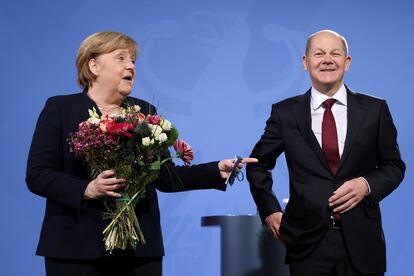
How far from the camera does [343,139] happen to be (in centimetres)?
279

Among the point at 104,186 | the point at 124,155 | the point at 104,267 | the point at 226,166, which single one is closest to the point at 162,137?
the point at 124,155

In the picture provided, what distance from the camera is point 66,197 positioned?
8.04ft

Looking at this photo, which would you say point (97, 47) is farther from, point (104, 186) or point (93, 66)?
point (104, 186)

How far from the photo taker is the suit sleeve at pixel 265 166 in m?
2.90

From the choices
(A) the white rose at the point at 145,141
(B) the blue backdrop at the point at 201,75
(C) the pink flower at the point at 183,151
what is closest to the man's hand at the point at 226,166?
(C) the pink flower at the point at 183,151

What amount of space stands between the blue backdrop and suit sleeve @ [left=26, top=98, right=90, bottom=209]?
1.51 m

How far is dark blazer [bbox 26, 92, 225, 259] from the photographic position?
2449 mm

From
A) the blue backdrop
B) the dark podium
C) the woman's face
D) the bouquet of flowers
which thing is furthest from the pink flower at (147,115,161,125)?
the blue backdrop

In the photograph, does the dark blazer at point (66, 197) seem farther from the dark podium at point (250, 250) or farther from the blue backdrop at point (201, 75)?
the blue backdrop at point (201, 75)

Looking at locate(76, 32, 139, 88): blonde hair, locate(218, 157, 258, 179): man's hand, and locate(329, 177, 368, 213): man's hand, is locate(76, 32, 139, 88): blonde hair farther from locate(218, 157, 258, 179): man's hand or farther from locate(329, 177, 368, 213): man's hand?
locate(329, 177, 368, 213): man's hand

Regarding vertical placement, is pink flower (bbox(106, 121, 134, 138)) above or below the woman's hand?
above

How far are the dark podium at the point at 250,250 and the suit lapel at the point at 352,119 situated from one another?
78cm

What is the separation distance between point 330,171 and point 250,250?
2.60 feet

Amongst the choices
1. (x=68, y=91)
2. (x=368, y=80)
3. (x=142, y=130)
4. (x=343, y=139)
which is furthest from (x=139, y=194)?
(x=368, y=80)
